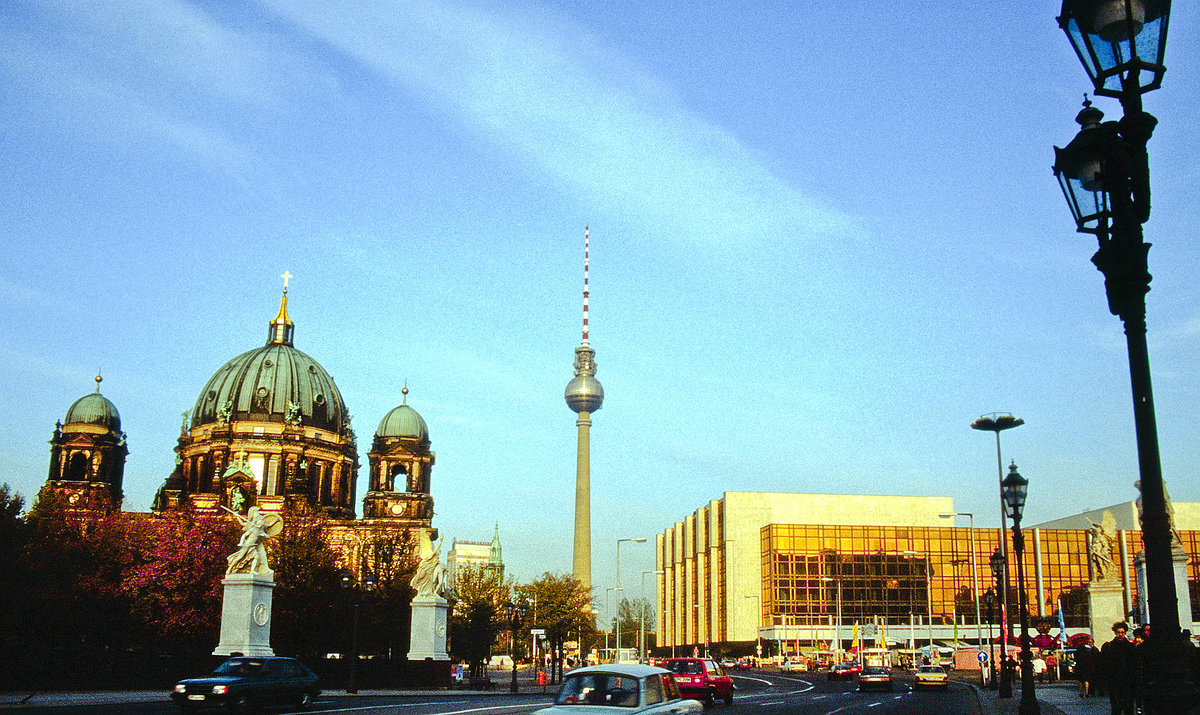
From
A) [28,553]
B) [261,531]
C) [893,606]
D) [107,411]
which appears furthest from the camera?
[893,606]

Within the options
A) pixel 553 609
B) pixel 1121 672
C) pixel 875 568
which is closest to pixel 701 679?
pixel 1121 672

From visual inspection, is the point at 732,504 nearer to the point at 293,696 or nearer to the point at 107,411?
the point at 107,411

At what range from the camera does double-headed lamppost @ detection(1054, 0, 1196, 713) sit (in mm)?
7113

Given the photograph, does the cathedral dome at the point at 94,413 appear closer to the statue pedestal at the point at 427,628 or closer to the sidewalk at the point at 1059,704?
the statue pedestal at the point at 427,628

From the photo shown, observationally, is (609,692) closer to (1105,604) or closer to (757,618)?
(1105,604)

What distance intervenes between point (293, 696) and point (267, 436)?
90.8m

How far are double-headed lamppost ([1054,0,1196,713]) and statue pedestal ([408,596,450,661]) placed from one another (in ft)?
132

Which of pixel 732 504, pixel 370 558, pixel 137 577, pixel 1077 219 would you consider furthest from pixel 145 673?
pixel 732 504

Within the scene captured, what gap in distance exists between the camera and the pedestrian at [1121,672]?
1502 cm

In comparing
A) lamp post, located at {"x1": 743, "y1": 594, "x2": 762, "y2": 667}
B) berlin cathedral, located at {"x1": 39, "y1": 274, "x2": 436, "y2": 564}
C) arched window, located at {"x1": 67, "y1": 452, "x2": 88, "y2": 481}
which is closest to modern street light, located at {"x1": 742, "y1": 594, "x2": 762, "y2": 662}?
lamp post, located at {"x1": 743, "y1": 594, "x2": 762, "y2": 667}

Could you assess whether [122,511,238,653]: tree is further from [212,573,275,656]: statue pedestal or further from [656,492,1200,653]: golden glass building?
[656,492,1200,653]: golden glass building

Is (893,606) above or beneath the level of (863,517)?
beneath

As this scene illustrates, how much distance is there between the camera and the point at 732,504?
132m

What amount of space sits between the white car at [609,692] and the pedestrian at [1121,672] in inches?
240
